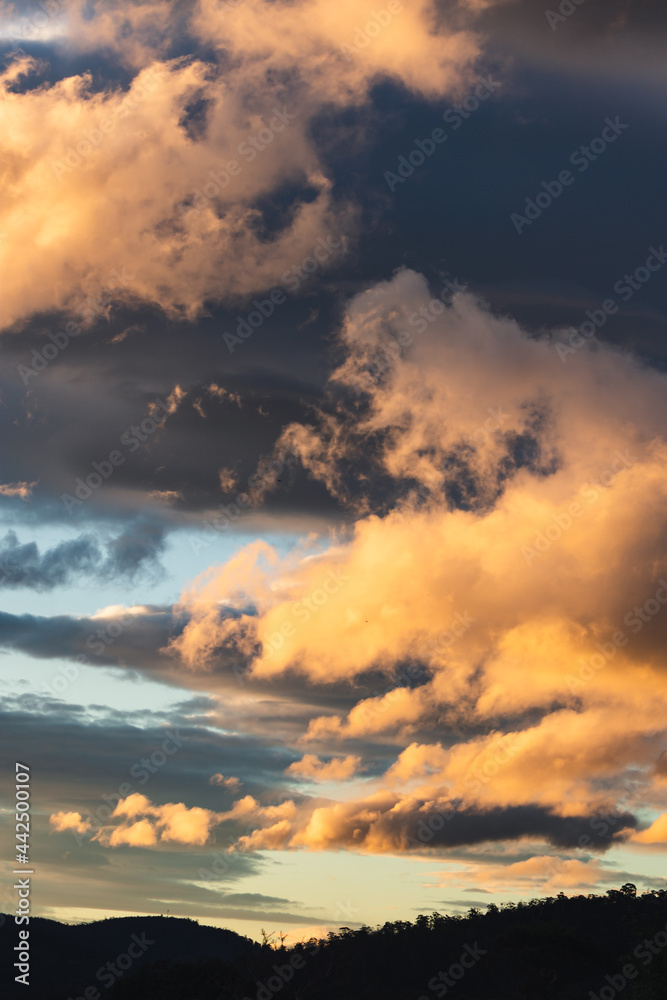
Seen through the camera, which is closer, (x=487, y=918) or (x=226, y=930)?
(x=226, y=930)

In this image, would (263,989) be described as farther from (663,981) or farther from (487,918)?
(487,918)

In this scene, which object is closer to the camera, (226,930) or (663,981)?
(663,981)

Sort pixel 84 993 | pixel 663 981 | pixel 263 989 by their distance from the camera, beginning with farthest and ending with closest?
pixel 84 993
pixel 263 989
pixel 663 981

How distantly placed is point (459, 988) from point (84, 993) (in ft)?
248

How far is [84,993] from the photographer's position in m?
186

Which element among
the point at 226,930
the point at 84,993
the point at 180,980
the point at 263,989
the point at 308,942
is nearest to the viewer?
the point at 226,930

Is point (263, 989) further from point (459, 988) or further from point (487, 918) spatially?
point (487, 918)

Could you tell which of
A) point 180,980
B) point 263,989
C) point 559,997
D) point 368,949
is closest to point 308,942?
point 180,980

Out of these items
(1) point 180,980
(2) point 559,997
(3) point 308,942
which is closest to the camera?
→ (1) point 180,980

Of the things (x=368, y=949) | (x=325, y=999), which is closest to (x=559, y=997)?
(x=325, y=999)

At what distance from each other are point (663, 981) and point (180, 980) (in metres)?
59.2

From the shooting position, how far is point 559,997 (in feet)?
414

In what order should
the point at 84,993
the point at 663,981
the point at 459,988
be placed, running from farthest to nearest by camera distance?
1. the point at 84,993
2. the point at 459,988
3. the point at 663,981

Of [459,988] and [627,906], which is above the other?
[627,906]
